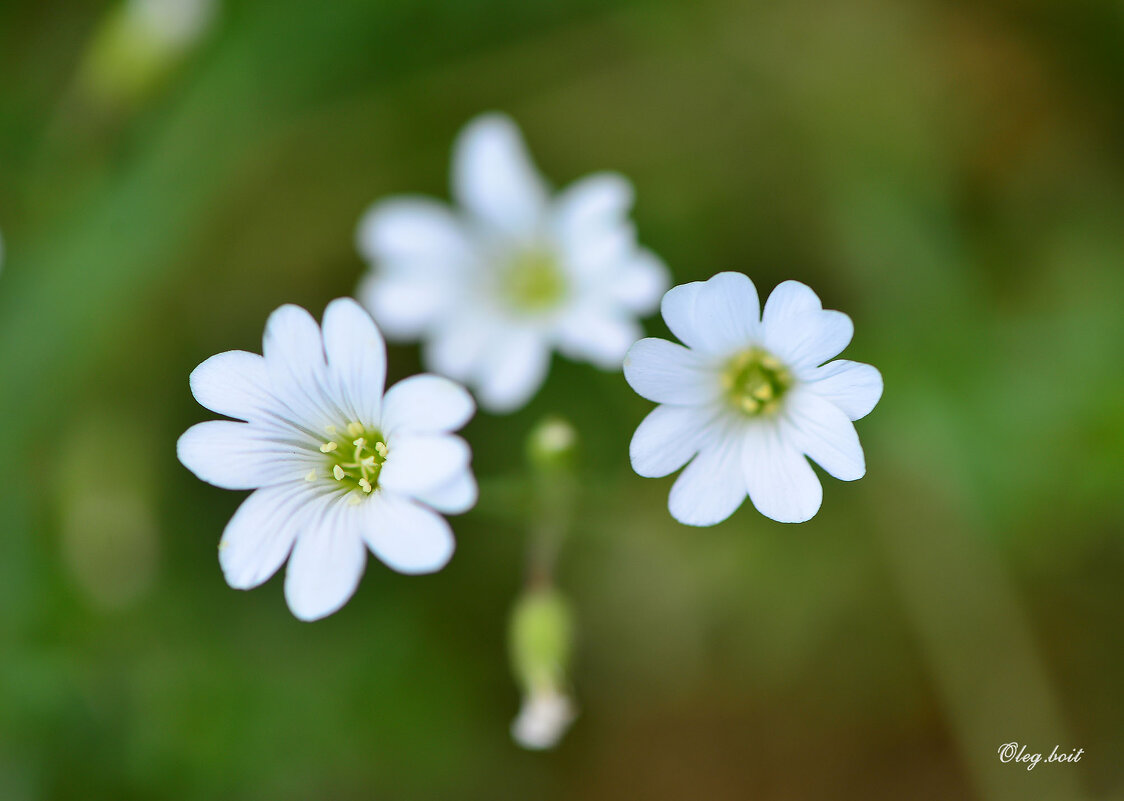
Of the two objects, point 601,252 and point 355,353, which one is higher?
point 601,252

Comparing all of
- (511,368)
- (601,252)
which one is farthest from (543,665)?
(601,252)

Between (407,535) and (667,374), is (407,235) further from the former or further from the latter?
(407,535)

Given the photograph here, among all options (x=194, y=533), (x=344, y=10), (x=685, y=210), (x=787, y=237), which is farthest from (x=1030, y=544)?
(x=344, y=10)

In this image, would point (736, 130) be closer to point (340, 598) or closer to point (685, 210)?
point (685, 210)

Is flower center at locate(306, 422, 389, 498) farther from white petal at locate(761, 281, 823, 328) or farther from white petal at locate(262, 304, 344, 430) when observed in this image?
white petal at locate(761, 281, 823, 328)

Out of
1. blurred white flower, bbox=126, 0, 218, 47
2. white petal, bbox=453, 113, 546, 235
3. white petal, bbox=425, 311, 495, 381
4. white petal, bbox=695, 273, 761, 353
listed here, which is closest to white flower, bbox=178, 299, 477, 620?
white petal, bbox=695, 273, 761, 353

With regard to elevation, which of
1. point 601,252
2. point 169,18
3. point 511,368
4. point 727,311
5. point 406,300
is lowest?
point 727,311
